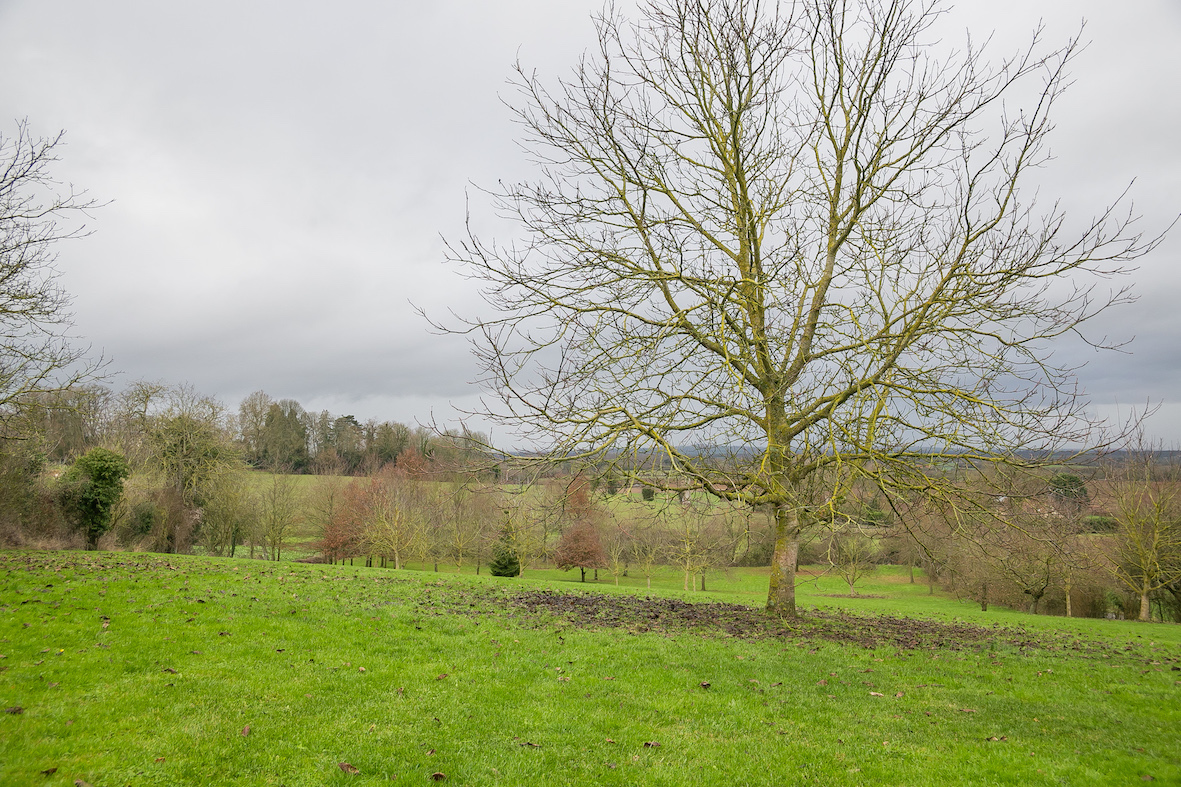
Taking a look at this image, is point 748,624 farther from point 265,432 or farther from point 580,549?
point 265,432

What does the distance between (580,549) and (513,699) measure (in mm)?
30246

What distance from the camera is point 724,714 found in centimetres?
617

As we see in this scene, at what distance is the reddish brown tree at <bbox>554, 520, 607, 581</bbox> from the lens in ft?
115

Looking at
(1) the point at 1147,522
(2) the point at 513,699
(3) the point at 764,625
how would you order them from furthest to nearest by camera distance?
(1) the point at 1147,522, (3) the point at 764,625, (2) the point at 513,699

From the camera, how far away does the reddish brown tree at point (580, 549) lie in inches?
1383

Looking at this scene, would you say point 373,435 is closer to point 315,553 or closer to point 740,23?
point 315,553

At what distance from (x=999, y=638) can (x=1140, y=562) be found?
18.4m

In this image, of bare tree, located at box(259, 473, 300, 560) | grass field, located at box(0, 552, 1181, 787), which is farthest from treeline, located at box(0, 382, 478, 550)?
grass field, located at box(0, 552, 1181, 787)

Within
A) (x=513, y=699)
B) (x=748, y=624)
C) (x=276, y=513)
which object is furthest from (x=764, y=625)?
(x=276, y=513)

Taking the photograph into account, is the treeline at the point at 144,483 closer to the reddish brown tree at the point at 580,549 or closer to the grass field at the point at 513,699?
the reddish brown tree at the point at 580,549

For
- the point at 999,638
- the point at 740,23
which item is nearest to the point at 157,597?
the point at 740,23

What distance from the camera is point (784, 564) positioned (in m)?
11.7

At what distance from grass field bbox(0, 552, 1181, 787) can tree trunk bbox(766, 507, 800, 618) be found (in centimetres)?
88

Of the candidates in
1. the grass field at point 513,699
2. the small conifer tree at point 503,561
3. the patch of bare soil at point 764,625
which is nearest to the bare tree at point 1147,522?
the patch of bare soil at point 764,625
